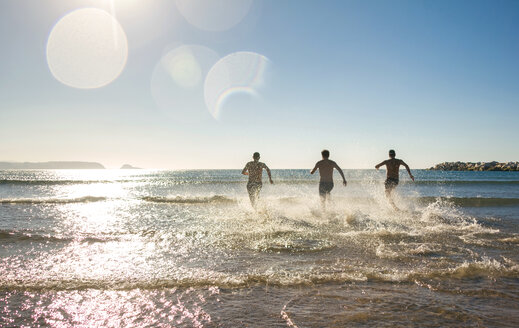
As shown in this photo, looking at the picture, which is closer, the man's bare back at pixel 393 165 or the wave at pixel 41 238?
the wave at pixel 41 238

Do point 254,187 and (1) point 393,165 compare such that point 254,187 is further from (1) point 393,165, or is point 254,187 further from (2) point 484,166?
(2) point 484,166

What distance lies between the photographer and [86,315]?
322cm

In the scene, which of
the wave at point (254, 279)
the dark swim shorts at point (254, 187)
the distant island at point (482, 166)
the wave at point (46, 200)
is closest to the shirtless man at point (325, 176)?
the dark swim shorts at point (254, 187)

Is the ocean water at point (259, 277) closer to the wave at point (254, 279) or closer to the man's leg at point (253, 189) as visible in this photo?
the wave at point (254, 279)

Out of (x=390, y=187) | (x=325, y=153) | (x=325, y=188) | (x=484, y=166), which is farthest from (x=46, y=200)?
(x=484, y=166)

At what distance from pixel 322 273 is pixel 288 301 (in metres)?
1.12

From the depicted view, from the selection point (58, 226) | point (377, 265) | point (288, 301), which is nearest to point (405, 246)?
point (377, 265)

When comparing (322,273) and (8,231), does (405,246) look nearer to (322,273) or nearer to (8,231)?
(322,273)

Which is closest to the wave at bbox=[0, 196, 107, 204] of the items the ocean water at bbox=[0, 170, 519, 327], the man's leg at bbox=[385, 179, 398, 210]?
the ocean water at bbox=[0, 170, 519, 327]

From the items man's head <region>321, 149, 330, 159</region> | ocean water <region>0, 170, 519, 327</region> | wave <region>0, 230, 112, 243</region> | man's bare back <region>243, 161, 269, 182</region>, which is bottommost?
wave <region>0, 230, 112, 243</region>

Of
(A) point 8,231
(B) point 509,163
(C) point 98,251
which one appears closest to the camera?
(C) point 98,251

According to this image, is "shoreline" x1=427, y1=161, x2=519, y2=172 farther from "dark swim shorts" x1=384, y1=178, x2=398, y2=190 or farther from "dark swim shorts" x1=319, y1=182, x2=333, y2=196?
"dark swim shorts" x1=319, y1=182, x2=333, y2=196

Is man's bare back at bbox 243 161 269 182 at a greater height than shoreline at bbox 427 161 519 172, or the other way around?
shoreline at bbox 427 161 519 172

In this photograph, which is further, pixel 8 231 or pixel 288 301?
pixel 8 231
